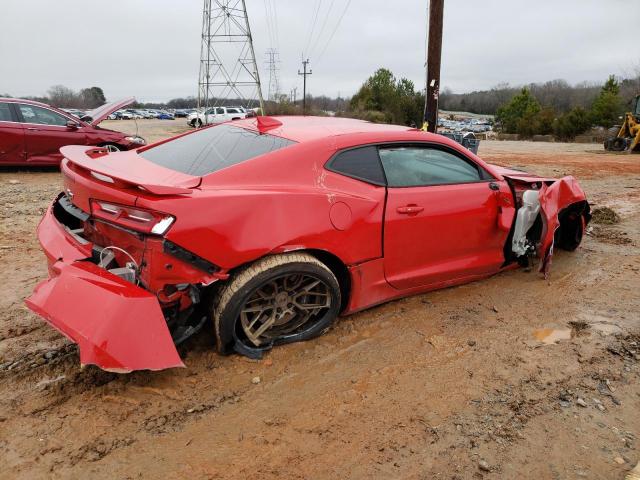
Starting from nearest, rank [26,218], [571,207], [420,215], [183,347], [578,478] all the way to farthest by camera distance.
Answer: [578,478] → [183,347] → [420,215] → [571,207] → [26,218]

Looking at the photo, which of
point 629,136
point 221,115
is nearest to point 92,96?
point 221,115

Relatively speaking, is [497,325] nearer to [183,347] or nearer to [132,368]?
[183,347]

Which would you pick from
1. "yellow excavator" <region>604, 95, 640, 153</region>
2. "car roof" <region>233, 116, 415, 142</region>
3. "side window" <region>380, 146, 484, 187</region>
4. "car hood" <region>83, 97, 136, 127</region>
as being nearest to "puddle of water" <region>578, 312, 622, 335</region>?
"side window" <region>380, 146, 484, 187</region>

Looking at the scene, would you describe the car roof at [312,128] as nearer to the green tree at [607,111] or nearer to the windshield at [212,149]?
the windshield at [212,149]

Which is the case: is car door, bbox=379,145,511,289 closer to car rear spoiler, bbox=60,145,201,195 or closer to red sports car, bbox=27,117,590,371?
red sports car, bbox=27,117,590,371

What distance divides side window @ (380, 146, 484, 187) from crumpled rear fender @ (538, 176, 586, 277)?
0.65 m

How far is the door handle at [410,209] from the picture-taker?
3.24 metres

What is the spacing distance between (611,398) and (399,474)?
138 cm

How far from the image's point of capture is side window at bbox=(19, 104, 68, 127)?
876cm

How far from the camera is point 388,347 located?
10.3ft

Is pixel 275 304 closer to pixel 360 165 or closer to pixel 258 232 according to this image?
pixel 258 232

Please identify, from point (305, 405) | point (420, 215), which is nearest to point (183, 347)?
point (305, 405)

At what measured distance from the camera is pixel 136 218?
2.54 m

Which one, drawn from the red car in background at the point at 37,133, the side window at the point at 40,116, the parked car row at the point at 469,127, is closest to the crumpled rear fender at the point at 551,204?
the red car in background at the point at 37,133
